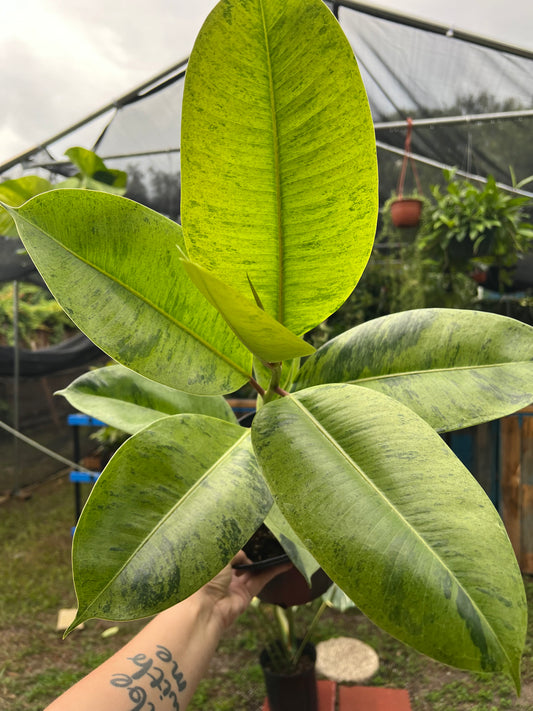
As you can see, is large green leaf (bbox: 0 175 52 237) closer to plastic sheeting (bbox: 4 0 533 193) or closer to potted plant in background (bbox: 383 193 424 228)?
plastic sheeting (bbox: 4 0 533 193)

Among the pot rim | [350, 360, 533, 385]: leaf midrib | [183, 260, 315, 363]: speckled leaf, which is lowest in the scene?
the pot rim

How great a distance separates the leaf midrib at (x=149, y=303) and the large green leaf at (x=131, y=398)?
0.17 meters

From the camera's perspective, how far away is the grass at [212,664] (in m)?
1.79

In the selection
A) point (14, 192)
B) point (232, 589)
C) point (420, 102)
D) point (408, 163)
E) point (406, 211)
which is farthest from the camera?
point (408, 163)

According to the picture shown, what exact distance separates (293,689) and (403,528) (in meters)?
1.45

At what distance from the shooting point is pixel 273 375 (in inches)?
18.9

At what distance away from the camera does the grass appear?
1.79m

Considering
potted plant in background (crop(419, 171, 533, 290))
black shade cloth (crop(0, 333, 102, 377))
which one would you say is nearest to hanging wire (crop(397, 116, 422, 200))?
potted plant in background (crop(419, 171, 533, 290))

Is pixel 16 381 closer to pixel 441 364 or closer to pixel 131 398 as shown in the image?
pixel 131 398

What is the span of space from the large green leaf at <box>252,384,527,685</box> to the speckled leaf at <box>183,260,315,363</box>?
0.19 feet

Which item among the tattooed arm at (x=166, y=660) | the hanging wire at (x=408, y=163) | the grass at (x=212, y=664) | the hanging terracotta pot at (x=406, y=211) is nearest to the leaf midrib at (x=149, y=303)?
the tattooed arm at (x=166, y=660)

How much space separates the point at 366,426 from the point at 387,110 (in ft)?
10.1

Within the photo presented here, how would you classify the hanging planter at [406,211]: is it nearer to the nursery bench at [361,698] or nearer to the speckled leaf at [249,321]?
the nursery bench at [361,698]

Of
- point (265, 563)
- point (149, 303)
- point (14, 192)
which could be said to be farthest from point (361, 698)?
point (14, 192)
